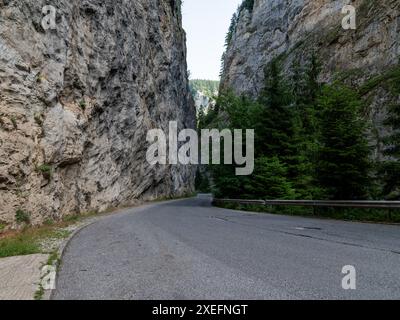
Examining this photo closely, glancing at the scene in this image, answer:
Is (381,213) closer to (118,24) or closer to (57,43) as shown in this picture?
(57,43)

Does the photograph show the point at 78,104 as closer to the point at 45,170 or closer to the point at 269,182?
the point at 45,170

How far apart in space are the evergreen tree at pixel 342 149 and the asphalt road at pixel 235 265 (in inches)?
202

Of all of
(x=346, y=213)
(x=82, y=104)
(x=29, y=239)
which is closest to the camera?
(x=29, y=239)

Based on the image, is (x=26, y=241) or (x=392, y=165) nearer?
(x=26, y=241)

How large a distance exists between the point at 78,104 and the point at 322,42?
35.6 meters

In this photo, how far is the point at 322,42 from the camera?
46.6 m

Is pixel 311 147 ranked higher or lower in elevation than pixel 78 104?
lower

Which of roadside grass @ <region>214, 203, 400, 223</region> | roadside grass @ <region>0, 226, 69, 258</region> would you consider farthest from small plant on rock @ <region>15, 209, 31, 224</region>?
roadside grass @ <region>214, 203, 400, 223</region>

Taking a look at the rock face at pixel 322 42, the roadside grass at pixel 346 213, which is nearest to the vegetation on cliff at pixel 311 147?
the roadside grass at pixel 346 213

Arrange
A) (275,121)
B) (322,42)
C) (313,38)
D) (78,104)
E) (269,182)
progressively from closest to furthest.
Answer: (78,104) → (269,182) → (275,121) → (322,42) → (313,38)

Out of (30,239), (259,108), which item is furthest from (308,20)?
(30,239)

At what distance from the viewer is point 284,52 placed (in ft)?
199

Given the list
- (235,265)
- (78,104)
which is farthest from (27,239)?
(78,104)

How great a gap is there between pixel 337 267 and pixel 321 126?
443 inches
